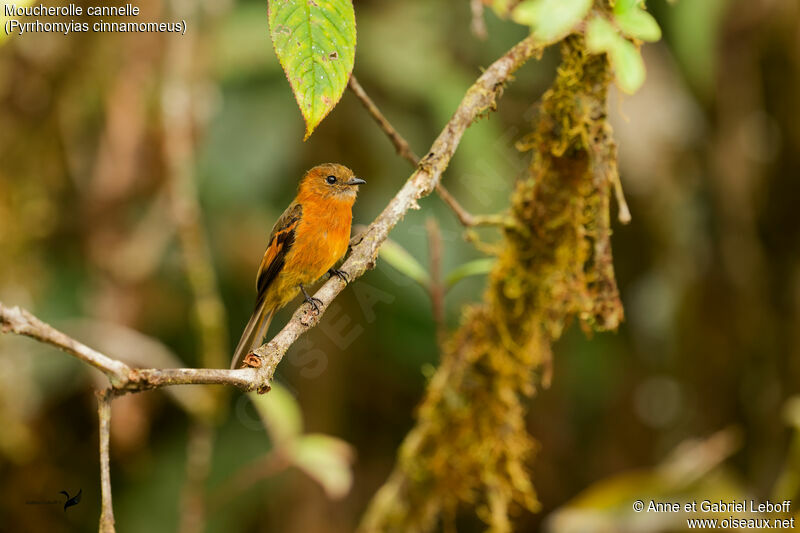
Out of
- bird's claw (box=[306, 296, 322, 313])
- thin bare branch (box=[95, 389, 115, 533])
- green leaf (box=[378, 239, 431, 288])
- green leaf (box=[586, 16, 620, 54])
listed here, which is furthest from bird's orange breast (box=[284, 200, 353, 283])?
thin bare branch (box=[95, 389, 115, 533])

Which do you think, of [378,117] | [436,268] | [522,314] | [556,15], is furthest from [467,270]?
[556,15]

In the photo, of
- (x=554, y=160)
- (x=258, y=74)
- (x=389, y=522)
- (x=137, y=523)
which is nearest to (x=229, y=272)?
(x=258, y=74)

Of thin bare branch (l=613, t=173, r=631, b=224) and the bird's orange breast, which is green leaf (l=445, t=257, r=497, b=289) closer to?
the bird's orange breast

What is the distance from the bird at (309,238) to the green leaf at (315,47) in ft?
3.55

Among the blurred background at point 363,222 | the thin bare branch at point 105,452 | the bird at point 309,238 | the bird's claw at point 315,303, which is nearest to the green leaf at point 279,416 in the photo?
the bird at point 309,238

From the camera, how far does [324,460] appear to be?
279cm

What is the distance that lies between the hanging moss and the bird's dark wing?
0.67 metres

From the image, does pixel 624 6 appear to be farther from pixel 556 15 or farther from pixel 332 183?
pixel 332 183

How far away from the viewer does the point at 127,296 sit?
3.87 m

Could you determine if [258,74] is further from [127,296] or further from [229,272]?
→ [127,296]

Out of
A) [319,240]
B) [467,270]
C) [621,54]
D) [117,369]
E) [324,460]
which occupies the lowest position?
[324,460]

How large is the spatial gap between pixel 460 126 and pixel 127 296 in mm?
2593

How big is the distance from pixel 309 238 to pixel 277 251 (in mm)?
163

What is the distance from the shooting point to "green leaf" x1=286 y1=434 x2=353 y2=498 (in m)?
2.74
